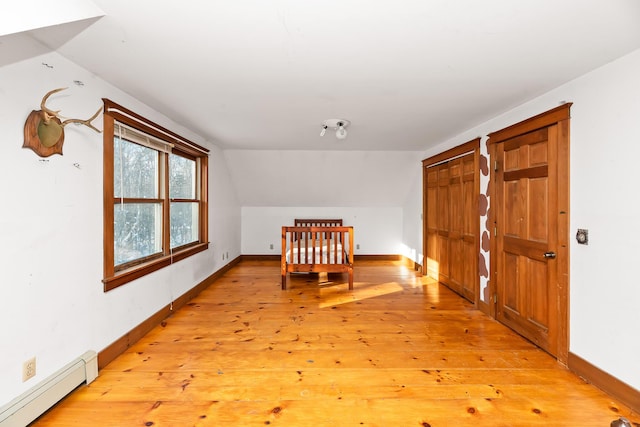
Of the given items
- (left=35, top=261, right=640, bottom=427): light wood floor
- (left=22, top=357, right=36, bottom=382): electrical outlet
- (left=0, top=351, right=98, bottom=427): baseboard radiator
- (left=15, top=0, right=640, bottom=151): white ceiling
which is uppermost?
(left=15, top=0, right=640, bottom=151): white ceiling

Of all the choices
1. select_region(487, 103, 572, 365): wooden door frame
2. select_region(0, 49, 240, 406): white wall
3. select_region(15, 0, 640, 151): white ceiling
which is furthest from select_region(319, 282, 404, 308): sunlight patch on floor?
select_region(15, 0, 640, 151): white ceiling

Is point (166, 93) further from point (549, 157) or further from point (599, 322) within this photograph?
point (599, 322)

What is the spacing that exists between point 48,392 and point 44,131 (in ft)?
4.95

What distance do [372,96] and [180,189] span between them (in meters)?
2.63

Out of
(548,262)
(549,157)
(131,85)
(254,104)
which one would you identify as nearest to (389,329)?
(548,262)

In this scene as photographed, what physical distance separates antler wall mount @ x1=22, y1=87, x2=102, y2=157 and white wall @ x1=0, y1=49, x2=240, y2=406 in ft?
0.10

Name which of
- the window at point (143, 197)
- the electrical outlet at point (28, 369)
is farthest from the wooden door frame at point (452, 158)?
the electrical outlet at point (28, 369)

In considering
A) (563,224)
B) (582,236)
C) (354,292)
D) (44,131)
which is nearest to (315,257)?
(354,292)

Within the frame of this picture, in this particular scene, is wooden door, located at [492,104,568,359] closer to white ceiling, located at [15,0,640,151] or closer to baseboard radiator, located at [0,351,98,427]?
white ceiling, located at [15,0,640,151]

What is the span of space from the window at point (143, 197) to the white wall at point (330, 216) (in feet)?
7.43

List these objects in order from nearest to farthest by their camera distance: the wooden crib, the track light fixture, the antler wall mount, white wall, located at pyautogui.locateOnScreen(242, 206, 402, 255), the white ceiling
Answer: the white ceiling, the antler wall mount, the track light fixture, the wooden crib, white wall, located at pyautogui.locateOnScreen(242, 206, 402, 255)

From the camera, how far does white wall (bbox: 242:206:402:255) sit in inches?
251

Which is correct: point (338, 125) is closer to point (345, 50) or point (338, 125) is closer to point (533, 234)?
point (345, 50)

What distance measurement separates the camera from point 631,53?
1.82 meters
